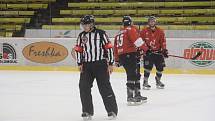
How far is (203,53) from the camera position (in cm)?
1177

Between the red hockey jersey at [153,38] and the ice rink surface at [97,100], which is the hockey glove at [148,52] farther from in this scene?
the ice rink surface at [97,100]

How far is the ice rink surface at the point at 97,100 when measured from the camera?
5.97m

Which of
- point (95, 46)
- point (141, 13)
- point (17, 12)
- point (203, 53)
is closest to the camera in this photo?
point (95, 46)

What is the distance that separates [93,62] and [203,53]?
261 inches

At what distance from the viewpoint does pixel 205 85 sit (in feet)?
30.5

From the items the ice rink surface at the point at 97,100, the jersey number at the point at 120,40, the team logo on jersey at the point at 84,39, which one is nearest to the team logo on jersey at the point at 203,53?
the ice rink surface at the point at 97,100

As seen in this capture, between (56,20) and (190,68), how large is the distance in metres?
6.70

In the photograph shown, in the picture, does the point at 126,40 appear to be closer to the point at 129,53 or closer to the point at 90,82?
the point at 129,53

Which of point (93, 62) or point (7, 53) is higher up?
point (93, 62)

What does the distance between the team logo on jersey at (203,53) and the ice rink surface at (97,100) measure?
764 millimetres

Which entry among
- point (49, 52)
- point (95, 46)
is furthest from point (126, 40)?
point (49, 52)

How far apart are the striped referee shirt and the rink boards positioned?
21.0ft

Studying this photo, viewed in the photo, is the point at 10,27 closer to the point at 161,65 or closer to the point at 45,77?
the point at 45,77

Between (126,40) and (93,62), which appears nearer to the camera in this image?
(93,62)
